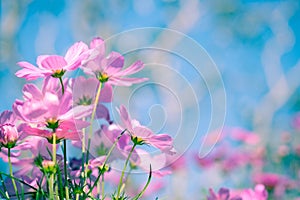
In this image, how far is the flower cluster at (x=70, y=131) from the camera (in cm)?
48

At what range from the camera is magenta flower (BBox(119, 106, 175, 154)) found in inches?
19.9

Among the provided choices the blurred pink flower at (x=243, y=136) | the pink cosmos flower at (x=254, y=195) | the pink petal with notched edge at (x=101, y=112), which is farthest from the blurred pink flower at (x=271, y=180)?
the pink petal with notched edge at (x=101, y=112)

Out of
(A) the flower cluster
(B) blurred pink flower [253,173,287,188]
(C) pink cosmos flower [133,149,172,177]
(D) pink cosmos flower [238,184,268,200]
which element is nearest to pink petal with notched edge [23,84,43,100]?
(A) the flower cluster

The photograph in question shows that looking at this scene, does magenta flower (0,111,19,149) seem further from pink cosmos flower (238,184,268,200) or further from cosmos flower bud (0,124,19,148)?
pink cosmos flower (238,184,268,200)

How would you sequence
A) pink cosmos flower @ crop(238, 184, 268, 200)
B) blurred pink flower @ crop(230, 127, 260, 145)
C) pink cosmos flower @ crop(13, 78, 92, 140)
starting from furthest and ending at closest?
blurred pink flower @ crop(230, 127, 260, 145), pink cosmos flower @ crop(238, 184, 268, 200), pink cosmos flower @ crop(13, 78, 92, 140)

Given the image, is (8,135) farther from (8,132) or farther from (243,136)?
(243,136)

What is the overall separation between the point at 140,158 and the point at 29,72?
0.52ft

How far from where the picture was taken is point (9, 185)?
0.54m

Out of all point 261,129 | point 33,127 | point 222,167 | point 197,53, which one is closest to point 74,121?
point 33,127

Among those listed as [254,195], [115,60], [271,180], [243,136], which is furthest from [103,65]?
[243,136]

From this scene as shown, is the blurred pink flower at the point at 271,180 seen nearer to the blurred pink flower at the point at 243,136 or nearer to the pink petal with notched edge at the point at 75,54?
the blurred pink flower at the point at 243,136

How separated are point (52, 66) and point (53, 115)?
54mm

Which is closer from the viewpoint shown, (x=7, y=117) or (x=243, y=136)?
(x=7, y=117)

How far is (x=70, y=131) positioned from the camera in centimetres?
49
